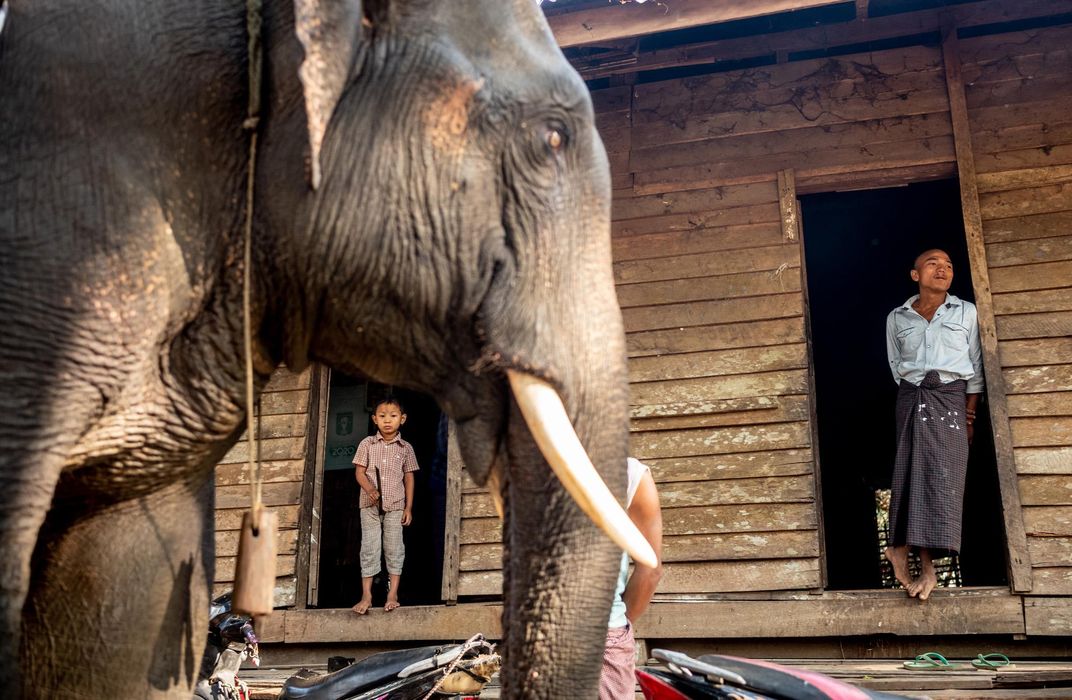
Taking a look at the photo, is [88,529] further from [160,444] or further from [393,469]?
[393,469]

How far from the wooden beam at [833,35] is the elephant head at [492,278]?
18.1ft

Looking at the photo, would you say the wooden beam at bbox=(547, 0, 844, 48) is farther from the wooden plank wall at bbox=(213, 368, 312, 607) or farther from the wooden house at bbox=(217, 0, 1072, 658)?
the wooden plank wall at bbox=(213, 368, 312, 607)

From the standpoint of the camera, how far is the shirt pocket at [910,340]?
6.74 m

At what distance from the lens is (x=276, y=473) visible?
8.08m

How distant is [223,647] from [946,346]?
15.1ft

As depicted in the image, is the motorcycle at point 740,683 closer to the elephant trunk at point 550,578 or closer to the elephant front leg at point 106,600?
the elephant trunk at point 550,578

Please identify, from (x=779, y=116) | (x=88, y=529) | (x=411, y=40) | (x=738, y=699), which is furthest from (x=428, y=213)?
(x=779, y=116)

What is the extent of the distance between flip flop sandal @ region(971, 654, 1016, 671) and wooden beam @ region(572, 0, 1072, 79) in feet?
13.0

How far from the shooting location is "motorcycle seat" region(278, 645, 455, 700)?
3645 millimetres

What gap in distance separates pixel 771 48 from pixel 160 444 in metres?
6.50

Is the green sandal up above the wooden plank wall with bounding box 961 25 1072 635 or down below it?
below

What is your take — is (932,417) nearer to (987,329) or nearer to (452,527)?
(987,329)

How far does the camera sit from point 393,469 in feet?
26.6

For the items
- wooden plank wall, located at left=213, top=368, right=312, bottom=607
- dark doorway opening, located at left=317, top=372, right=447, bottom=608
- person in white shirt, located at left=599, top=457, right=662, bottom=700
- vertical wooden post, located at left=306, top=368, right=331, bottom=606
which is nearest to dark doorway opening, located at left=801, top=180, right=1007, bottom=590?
dark doorway opening, located at left=317, top=372, right=447, bottom=608
